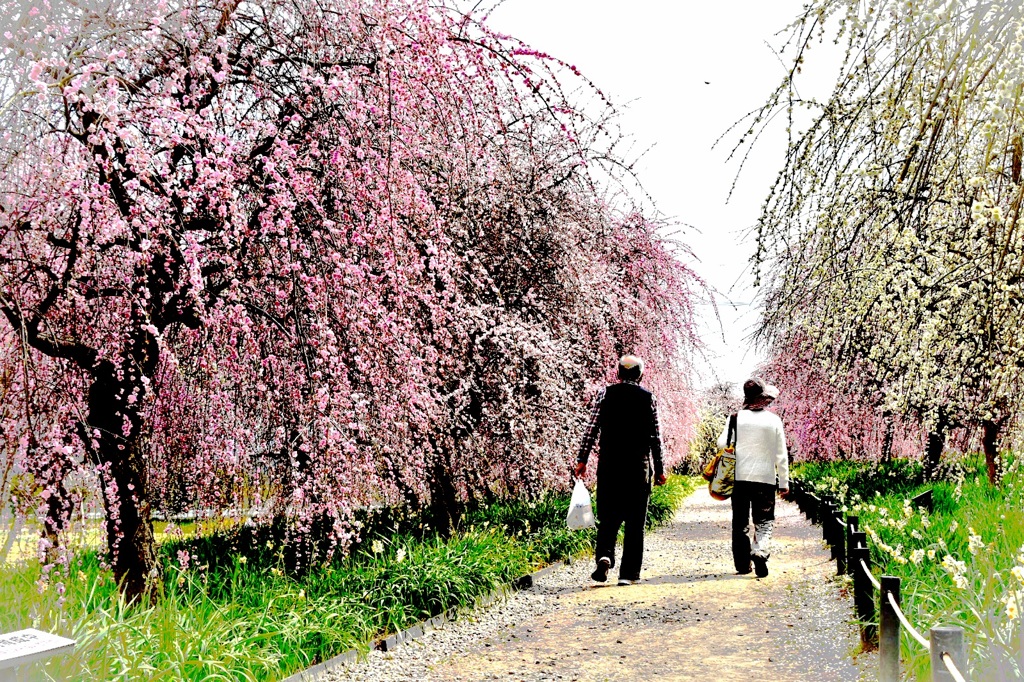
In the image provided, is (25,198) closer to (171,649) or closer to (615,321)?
(171,649)

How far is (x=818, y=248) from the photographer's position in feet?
16.6

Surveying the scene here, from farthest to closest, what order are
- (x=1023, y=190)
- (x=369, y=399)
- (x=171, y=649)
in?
(x=369, y=399) < (x=171, y=649) < (x=1023, y=190)

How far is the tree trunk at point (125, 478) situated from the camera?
5992 millimetres

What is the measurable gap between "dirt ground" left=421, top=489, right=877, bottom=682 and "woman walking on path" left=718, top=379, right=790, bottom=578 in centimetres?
50

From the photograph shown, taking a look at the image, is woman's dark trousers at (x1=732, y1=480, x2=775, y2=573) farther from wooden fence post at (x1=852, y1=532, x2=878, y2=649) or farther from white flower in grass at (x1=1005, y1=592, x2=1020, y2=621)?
white flower in grass at (x1=1005, y1=592, x2=1020, y2=621)

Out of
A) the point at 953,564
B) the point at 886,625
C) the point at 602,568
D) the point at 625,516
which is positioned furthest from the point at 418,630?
the point at 953,564

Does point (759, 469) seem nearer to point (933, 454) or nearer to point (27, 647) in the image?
point (27, 647)

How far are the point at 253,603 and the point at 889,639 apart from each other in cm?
420

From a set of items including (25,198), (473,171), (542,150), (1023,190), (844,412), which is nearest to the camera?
(1023,190)

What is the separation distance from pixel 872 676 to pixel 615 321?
28.9 ft

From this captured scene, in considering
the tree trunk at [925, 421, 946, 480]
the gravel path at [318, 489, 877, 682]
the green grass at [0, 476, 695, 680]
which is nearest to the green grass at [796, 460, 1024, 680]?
the gravel path at [318, 489, 877, 682]

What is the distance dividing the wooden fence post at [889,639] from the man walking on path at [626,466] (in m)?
3.85

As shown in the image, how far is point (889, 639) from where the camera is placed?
14.6ft

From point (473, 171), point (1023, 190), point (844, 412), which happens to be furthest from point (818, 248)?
point (844, 412)
